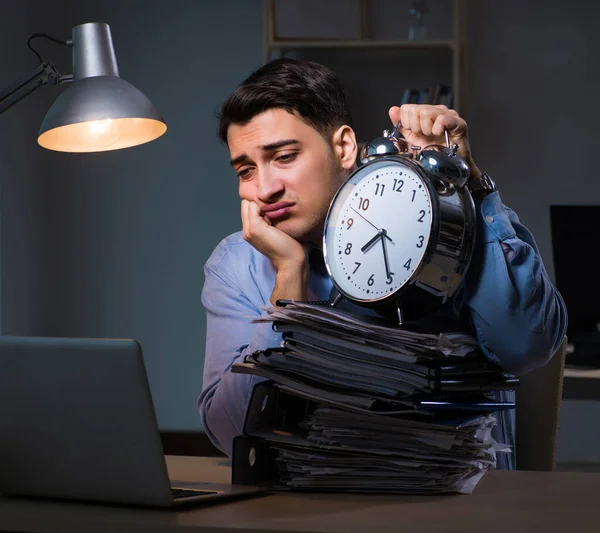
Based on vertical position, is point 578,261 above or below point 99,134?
below

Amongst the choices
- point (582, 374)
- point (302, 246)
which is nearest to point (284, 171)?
point (302, 246)

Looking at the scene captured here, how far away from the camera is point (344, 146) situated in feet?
5.35

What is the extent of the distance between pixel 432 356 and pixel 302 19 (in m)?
3.15

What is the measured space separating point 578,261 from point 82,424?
Answer: 275 cm

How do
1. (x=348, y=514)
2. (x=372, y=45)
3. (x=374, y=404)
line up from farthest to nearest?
1. (x=372, y=45)
2. (x=374, y=404)
3. (x=348, y=514)

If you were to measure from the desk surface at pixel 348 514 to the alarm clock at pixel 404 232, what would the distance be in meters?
0.21

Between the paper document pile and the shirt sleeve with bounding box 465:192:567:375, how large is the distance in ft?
0.43

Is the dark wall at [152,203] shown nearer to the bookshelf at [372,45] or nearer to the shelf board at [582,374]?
the bookshelf at [372,45]

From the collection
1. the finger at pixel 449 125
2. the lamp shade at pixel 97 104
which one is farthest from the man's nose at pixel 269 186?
the finger at pixel 449 125

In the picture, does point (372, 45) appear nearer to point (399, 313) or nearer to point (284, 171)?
point (284, 171)

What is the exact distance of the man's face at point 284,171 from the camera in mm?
1497

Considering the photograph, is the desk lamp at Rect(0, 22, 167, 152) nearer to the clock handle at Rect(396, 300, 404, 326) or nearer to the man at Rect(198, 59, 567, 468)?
the man at Rect(198, 59, 567, 468)

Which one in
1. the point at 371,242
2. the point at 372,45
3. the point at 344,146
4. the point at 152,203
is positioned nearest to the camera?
the point at 371,242

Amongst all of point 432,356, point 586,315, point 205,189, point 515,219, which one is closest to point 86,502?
point 432,356
